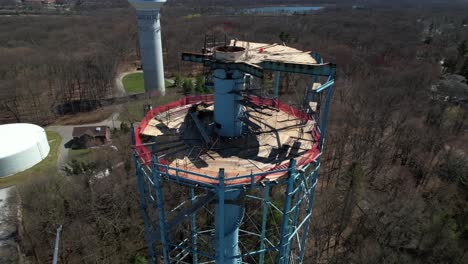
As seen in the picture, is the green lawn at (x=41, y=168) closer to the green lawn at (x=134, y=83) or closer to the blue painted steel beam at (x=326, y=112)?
the green lawn at (x=134, y=83)

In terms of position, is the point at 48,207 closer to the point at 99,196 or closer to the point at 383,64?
the point at 99,196

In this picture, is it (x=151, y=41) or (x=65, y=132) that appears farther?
(x=151, y=41)

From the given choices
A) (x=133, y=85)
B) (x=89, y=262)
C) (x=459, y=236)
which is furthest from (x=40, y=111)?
(x=459, y=236)

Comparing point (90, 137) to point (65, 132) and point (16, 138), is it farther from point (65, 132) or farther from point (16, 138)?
point (16, 138)

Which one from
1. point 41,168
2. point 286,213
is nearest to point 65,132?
point 41,168

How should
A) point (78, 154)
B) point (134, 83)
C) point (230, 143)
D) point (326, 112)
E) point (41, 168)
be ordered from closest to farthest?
point (326, 112)
point (230, 143)
point (41, 168)
point (78, 154)
point (134, 83)

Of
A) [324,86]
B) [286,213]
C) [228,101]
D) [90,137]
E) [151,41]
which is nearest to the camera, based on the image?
[324,86]

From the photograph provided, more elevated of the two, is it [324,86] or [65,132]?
[324,86]
